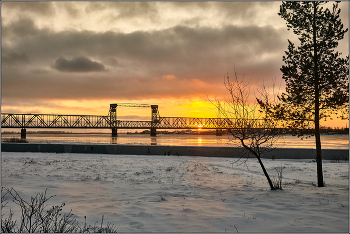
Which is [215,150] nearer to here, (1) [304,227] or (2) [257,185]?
(2) [257,185]

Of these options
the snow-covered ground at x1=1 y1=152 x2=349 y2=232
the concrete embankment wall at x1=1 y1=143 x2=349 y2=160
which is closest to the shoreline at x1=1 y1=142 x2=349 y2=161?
the concrete embankment wall at x1=1 y1=143 x2=349 y2=160

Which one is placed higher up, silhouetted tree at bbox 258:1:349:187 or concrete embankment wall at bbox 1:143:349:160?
silhouetted tree at bbox 258:1:349:187

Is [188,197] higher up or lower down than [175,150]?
lower down

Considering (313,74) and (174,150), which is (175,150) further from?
(313,74)

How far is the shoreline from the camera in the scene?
19484mm

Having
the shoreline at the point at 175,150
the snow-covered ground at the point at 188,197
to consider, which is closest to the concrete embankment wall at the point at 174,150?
the shoreline at the point at 175,150

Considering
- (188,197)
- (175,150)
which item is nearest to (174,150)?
(175,150)

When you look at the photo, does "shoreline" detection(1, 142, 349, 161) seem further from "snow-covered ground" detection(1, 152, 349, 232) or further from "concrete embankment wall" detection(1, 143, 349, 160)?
"snow-covered ground" detection(1, 152, 349, 232)

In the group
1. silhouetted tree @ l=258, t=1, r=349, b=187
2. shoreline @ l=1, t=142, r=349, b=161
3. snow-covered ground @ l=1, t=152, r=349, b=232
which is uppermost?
silhouetted tree @ l=258, t=1, r=349, b=187

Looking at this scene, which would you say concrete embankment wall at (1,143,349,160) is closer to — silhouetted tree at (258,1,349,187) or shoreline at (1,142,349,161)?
shoreline at (1,142,349,161)

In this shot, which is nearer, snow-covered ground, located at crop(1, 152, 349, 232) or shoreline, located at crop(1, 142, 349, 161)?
snow-covered ground, located at crop(1, 152, 349, 232)

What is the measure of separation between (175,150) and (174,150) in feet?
0.26

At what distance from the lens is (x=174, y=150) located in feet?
69.6

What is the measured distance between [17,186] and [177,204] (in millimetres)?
6013
